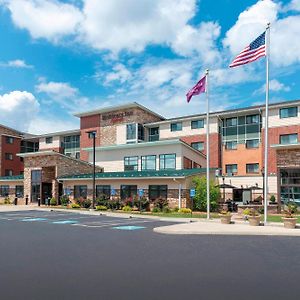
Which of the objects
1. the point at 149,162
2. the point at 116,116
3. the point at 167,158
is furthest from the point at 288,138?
the point at 116,116

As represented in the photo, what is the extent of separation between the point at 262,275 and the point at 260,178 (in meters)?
39.4

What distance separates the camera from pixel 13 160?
2643 inches

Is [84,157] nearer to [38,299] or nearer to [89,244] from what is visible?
[89,244]

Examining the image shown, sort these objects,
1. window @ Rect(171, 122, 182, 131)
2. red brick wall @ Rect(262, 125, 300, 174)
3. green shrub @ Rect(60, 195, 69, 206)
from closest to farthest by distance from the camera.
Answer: green shrub @ Rect(60, 195, 69, 206) < red brick wall @ Rect(262, 125, 300, 174) < window @ Rect(171, 122, 182, 131)

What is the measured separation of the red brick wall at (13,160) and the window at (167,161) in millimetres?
37300

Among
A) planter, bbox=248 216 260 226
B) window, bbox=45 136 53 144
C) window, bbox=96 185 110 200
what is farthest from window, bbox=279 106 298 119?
window, bbox=45 136 53 144

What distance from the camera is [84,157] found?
56.1 meters

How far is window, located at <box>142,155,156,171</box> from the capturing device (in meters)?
41.1

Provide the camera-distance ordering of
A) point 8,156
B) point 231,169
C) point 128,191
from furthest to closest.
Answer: point 8,156, point 231,169, point 128,191

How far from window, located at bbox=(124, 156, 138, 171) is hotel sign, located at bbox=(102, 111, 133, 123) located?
12.0 m

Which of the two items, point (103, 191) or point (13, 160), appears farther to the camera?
point (13, 160)

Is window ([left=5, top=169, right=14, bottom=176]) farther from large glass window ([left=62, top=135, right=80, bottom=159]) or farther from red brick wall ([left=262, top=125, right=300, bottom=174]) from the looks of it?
red brick wall ([left=262, top=125, right=300, bottom=174])

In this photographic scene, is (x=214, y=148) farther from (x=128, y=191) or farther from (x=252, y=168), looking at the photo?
(x=128, y=191)

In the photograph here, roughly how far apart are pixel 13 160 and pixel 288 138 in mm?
48926
